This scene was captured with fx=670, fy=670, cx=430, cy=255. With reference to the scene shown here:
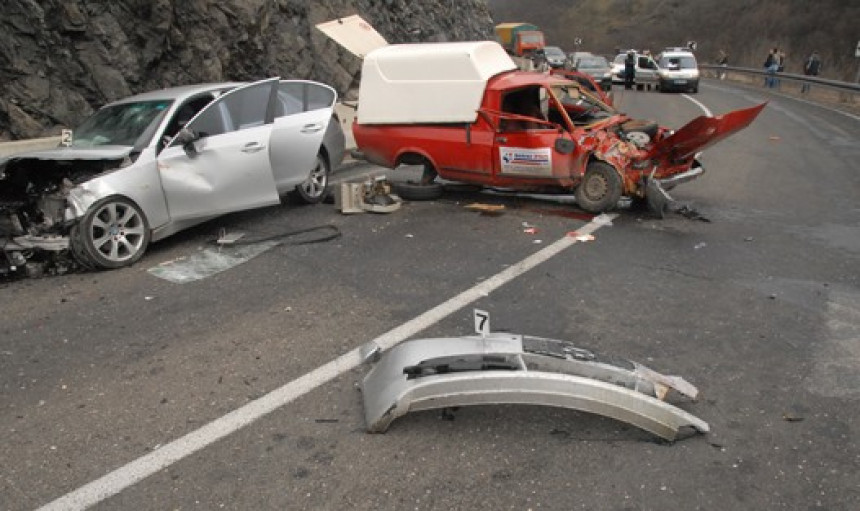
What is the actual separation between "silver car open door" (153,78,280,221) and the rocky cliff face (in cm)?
606

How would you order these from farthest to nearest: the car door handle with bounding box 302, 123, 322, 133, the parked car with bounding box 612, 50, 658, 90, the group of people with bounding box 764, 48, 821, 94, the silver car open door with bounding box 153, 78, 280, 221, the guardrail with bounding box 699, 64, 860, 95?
the parked car with bounding box 612, 50, 658, 90
the group of people with bounding box 764, 48, 821, 94
the guardrail with bounding box 699, 64, 860, 95
the car door handle with bounding box 302, 123, 322, 133
the silver car open door with bounding box 153, 78, 280, 221

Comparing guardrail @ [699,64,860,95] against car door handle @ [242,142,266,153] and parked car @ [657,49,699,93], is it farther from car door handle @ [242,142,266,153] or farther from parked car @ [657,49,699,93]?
car door handle @ [242,142,266,153]

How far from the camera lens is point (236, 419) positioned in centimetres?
371

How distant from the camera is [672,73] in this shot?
2802 centimetres

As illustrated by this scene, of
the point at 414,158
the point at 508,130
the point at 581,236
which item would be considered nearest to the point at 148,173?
the point at 414,158

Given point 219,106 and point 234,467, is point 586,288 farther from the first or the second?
point 219,106

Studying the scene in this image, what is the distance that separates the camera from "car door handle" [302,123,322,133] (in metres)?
8.20

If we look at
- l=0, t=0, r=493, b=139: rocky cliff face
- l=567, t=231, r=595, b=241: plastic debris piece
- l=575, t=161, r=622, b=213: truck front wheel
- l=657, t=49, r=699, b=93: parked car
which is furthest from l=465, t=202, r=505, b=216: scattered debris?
l=657, t=49, r=699, b=93: parked car

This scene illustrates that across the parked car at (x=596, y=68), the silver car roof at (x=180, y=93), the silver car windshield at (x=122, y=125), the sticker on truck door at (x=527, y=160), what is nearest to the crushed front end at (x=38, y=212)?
the silver car windshield at (x=122, y=125)

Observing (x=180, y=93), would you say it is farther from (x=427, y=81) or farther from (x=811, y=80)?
(x=811, y=80)

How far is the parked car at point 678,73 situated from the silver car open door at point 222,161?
24.1m

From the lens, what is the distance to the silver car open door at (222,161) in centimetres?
675

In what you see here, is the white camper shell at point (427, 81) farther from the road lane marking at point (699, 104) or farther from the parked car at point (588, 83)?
the road lane marking at point (699, 104)

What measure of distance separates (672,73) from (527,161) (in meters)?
22.8
